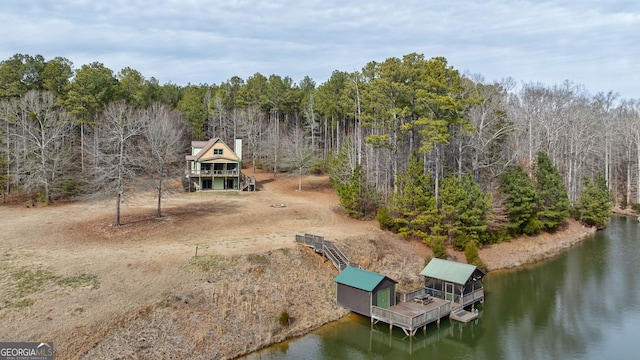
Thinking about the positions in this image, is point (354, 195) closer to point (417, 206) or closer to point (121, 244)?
point (417, 206)

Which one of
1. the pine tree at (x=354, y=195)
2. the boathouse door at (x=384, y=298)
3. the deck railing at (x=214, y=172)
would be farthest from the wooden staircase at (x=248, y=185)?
the boathouse door at (x=384, y=298)

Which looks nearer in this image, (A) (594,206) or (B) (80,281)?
(B) (80,281)

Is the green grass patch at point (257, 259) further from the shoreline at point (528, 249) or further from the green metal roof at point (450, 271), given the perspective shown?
the shoreline at point (528, 249)

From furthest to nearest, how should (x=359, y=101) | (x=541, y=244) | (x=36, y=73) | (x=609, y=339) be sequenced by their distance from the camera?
(x=36, y=73)
(x=359, y=101)
(x=541, y=244)
(x=609, y=339)

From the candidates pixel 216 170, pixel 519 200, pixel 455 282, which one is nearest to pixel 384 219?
pixel 519 200

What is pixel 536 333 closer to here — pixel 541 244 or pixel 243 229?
pixel 541 244

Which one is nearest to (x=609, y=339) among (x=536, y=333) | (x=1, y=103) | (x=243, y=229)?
(x=536, y=333)

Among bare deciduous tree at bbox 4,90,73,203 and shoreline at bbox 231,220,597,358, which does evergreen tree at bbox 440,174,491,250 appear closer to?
shoreline at bbox 231,220,597,358
